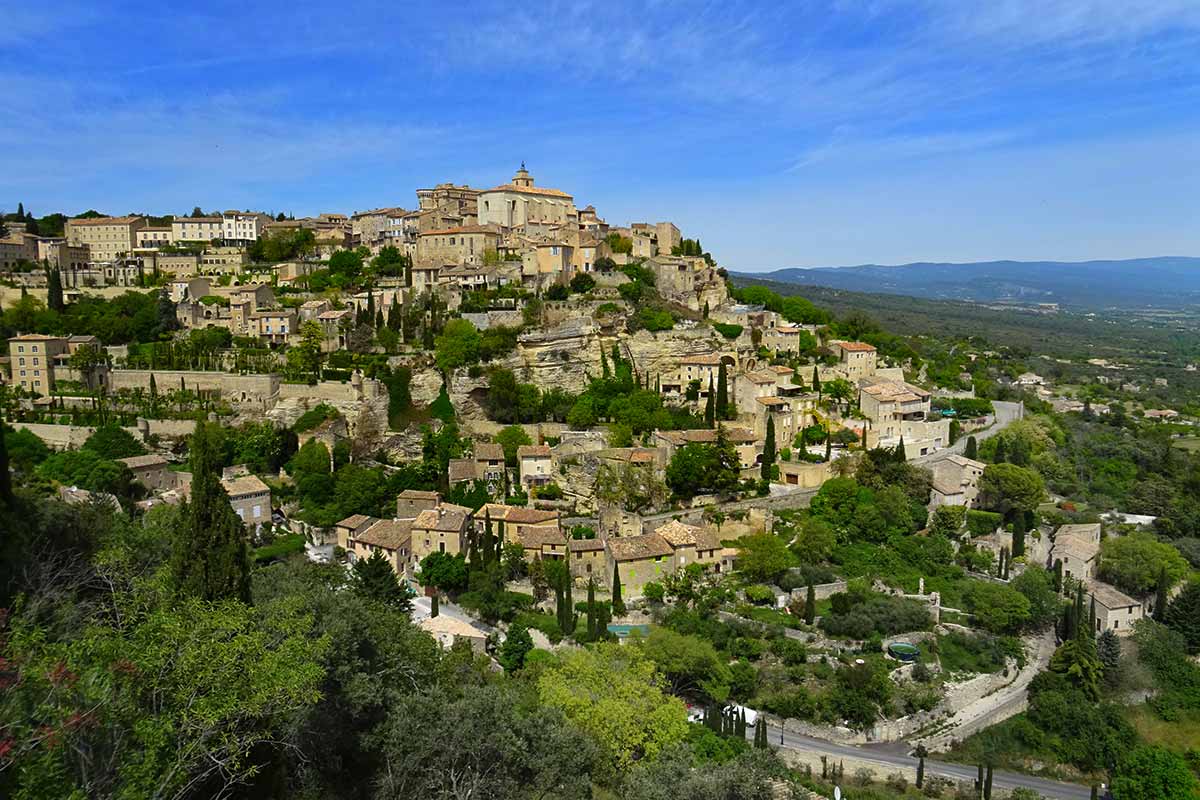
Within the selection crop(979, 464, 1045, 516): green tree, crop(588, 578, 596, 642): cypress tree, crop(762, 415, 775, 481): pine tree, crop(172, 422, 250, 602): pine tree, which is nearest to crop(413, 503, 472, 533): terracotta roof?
crop(588, 578, 596, 642): cypress tree

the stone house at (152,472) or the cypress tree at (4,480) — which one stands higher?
the cypress tree at (4,480)

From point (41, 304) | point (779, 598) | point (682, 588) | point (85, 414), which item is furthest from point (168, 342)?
point (779, 598)

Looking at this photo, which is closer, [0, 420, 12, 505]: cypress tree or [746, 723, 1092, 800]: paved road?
[0, 420, 12, 505]: cypress tree

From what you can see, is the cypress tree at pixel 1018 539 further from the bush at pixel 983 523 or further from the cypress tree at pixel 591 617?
the cypress tree at pixel 591 617

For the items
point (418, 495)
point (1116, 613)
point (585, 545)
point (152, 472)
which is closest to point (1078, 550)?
point (1116, 613)

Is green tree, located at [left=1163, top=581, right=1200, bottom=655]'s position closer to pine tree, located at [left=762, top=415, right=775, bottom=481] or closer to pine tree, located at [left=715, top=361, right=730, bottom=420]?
pine tree, located at [left=762, top=415, right=775, bottom=481]

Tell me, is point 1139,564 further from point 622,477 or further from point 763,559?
point 622,477

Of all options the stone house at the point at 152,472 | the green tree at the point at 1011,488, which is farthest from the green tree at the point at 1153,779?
the stone house at the point at 152,472
